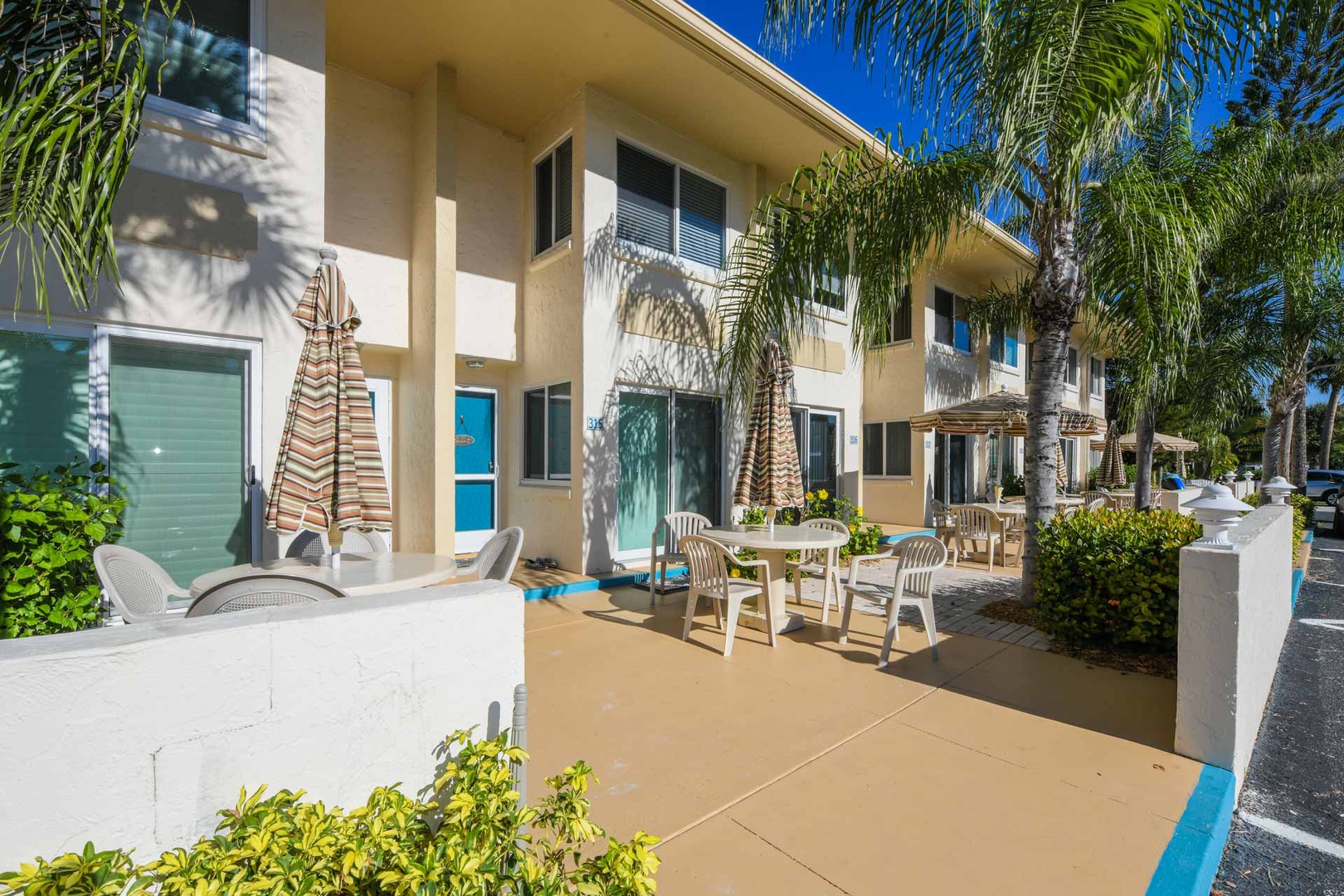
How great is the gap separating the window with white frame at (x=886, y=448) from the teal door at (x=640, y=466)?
780 centimetres

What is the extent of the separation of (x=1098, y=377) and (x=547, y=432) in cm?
2549

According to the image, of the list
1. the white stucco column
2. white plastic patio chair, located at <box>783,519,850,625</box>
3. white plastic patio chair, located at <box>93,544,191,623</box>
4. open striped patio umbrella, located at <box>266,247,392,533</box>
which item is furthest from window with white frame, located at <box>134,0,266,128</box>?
white plastic patio chair, located at <box>783,519,850,625</box>

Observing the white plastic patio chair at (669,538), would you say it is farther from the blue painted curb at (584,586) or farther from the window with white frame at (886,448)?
the window with white frame at (886,448)

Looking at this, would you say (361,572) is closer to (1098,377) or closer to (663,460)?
(663,460)

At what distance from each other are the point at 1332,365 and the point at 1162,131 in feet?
99.5

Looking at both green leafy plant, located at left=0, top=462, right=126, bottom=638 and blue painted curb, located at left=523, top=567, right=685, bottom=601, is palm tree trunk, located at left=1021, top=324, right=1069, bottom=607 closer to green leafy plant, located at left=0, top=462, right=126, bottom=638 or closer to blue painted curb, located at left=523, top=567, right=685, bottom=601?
blue painted curb, located at left=523, top=567, right=685, bottom=601

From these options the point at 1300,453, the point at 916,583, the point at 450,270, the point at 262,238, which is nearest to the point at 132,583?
the point at 262,238

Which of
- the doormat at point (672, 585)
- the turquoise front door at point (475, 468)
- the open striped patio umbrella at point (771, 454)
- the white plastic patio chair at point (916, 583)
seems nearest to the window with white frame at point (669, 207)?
the open striped patio umbrella at point (771, 454)

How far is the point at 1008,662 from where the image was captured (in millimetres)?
5133

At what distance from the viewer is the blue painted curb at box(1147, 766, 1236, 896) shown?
8.14ft

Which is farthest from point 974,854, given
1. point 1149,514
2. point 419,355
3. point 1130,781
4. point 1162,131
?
point 1162,131

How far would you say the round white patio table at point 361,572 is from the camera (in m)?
3.66

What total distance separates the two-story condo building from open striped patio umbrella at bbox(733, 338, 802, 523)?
1.33 metres

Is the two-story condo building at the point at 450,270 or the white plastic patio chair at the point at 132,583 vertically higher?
the two-story condo building at the point at 450,270
